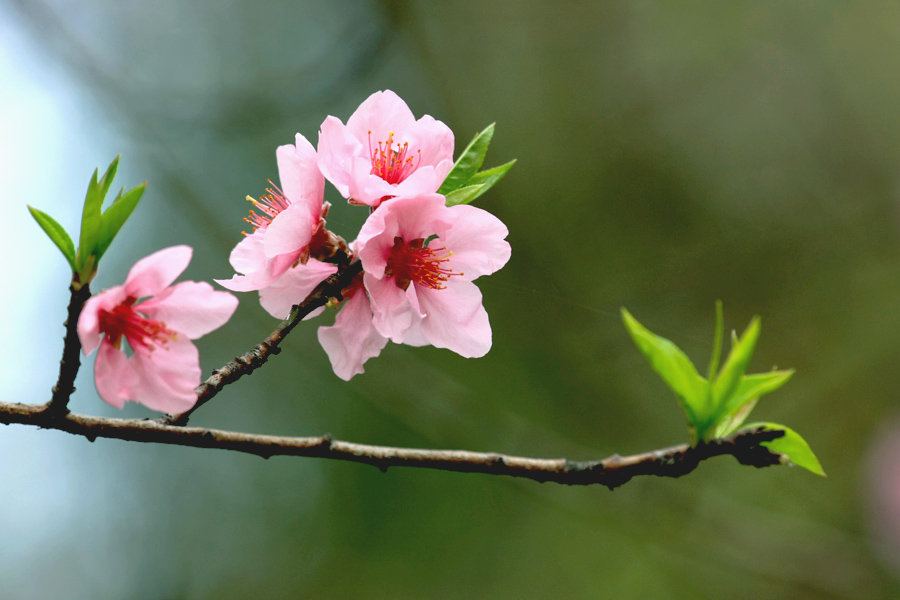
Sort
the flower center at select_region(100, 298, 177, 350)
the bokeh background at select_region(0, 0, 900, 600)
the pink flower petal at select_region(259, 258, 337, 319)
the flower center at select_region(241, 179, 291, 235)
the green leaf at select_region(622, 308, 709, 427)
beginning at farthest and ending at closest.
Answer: the bokeh background at select_region(0, 0, 900, 600), the flower center at select_region(241, 179, 291, 235), the pink flower petal at select_region(259, 258, 337, 319), the flower center at select_region(100, 298, 177, 350), the green leaf at select_region(622, 308, 709, 427)

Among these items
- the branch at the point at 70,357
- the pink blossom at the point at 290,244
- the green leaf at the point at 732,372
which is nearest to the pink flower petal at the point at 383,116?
the pink blossom at the point at 290,244

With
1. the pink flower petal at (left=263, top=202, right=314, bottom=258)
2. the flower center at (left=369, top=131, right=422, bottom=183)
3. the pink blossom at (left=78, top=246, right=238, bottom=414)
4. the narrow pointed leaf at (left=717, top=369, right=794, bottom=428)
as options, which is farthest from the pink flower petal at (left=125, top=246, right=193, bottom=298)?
the narrow pointed leaf at (left=717, top=369, right=794, bottom=428)

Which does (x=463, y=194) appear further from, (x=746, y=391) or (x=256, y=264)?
(x=746, y=391)

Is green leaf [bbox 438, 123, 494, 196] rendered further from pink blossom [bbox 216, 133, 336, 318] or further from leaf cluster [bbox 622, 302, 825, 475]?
leaf cluster [bbox 622, 302, 825, 475]

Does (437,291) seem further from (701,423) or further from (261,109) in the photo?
(261,109)

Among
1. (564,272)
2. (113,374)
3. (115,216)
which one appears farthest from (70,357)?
(564,272)
